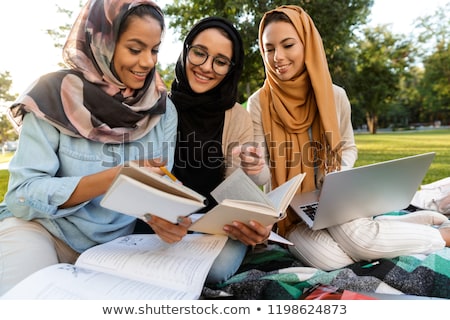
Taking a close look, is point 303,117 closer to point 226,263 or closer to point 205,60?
point 205,60

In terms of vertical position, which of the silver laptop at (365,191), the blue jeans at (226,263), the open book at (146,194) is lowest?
the blue jeans at (226,263)

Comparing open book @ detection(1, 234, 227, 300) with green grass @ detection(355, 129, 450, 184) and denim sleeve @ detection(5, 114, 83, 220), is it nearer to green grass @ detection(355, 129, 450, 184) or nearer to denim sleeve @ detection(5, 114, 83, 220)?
denim sleeve @ detection(5, 114, 83, 220)

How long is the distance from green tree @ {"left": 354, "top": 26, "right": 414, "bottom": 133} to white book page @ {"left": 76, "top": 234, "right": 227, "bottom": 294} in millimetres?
23124

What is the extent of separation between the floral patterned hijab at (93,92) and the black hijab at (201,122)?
0.35m

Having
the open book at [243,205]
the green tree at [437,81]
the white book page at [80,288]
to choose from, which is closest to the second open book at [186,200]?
the open book at [243,205]

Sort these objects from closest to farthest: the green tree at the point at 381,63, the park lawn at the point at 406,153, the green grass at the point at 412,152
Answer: the park lawn at the point at 406,153 → the green grass at the point at 412,152 → the green tree at the point at 381,63

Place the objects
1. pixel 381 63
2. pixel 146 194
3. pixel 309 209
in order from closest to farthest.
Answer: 1. pixel 146 194
2. pixel 309 209
3. pixel 381 63

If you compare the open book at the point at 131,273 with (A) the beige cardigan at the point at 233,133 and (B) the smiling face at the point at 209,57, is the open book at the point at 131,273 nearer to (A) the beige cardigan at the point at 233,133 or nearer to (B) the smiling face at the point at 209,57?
(A) the beige cardigan at the point at 233,133

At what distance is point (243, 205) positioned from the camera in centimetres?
129

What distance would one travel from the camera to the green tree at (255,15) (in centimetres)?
804

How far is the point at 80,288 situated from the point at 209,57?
1.31 m

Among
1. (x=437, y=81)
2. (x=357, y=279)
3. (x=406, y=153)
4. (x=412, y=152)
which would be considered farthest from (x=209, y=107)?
(x=437, y=81)

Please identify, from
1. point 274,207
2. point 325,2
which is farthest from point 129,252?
point 325,2
